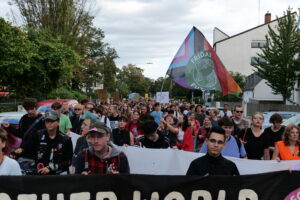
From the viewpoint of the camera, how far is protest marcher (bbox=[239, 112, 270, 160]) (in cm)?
637

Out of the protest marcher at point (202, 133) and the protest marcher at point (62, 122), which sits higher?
the protest marcher at point (62, 122)

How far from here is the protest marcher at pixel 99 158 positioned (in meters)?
3.85

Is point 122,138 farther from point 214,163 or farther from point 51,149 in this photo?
point 214,163

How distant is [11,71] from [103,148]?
18459 millimetres

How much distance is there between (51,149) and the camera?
455cm

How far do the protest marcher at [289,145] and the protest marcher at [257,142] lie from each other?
84 cm

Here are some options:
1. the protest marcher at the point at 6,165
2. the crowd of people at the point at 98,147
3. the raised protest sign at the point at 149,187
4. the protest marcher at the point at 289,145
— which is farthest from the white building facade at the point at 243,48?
the protest marcher at the point at 6,165

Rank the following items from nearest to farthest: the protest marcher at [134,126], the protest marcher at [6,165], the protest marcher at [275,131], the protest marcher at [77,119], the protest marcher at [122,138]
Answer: the protest marcher at [6,165] < the protest marcher at [275,131] < the protest marcher at [122,138] < the protest marcher at [134,126] < the protest marcher at [77,119]

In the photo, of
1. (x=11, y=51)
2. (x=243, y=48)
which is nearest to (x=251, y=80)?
(x=243, y=48)

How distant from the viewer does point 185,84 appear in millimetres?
9953

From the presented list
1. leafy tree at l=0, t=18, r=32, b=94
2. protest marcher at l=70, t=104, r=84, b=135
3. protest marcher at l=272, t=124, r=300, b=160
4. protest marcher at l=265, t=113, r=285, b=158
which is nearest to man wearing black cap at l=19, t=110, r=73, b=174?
protest marcher at l=272, t=124, r=300, b=160

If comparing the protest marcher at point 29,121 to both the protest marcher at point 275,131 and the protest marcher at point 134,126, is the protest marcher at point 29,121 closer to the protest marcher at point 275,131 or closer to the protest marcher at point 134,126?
the protest marcher at point 134,126

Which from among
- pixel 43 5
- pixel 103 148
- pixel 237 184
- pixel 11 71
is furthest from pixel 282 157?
pixel 43 5

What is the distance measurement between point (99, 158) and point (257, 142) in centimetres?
343
